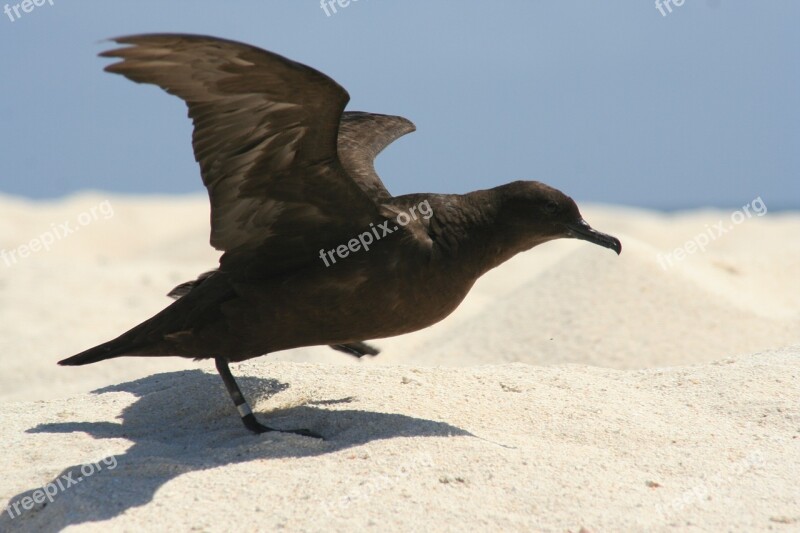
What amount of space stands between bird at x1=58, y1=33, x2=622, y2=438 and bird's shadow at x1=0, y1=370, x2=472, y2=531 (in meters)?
0.21

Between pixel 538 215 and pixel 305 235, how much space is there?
45.1 inches

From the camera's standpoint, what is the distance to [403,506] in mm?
3436

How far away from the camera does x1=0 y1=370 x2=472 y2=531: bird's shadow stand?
11.8 ft

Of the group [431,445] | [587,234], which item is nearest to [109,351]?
[431,445]

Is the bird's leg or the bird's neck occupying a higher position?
the bird's neck

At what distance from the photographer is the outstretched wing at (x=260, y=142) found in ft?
11.6

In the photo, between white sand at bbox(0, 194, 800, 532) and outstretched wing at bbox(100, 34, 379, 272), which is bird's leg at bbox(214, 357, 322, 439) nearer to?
white sand at bbox(0, 194, 800, 532)

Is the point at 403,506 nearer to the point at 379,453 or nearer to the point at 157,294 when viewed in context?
the point at 379,453

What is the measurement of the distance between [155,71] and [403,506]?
1.93 metres

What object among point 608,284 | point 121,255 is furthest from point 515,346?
point 121,255

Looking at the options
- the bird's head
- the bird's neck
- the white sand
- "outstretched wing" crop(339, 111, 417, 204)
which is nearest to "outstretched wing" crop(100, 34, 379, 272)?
the bird's neck

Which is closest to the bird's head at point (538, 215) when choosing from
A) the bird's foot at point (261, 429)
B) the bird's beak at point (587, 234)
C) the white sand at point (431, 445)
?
the bird's beak at point (587, 234)

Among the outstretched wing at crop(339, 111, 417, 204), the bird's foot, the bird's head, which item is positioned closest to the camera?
the bird's foot

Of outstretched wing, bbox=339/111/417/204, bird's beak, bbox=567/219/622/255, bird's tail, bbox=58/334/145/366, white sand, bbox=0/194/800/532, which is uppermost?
outstretched wing, bbox=339/111/417/204
